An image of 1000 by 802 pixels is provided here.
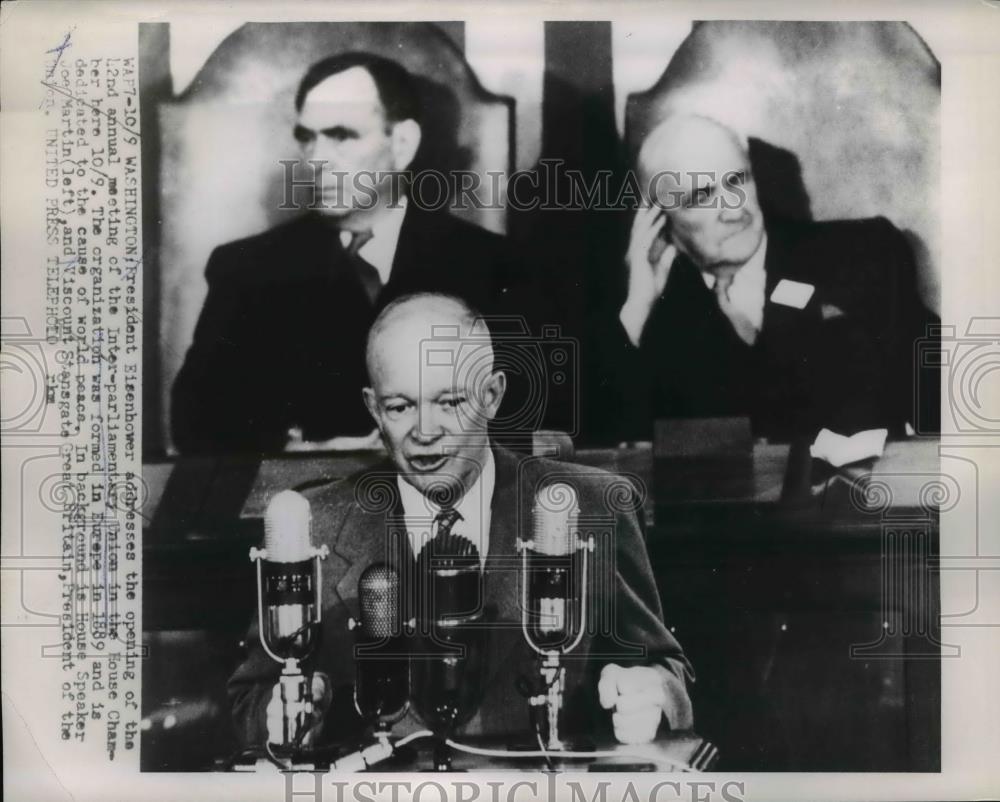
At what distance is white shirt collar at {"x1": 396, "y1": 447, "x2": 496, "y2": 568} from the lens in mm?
920

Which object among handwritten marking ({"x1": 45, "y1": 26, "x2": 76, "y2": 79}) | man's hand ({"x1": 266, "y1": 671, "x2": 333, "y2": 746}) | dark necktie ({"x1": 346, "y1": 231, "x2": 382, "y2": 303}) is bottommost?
man's hand ({"x1": 266, "y1": 671, "x2": 333, "y2": 746})

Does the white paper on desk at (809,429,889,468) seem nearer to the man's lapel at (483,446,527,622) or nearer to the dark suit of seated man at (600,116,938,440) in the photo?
the dark suit of seated man at (600,116,938,440)

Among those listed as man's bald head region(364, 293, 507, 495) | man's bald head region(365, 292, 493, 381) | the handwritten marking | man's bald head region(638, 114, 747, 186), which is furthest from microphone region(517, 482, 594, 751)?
the handwritten marking

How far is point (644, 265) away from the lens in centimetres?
92

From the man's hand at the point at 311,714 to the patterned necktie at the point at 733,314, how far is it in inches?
27.1

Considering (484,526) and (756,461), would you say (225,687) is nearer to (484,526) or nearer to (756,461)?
(484,526)

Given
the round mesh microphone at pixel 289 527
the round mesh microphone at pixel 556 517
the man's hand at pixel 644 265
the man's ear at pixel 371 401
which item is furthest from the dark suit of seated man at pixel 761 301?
the round mesh microphone at pixel 289 527

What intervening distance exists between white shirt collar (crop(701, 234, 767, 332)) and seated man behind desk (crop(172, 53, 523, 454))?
29 cm

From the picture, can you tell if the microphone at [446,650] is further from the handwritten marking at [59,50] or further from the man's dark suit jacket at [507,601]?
the handwritten marking at [59,50]

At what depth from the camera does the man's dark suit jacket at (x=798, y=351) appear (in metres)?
0.91

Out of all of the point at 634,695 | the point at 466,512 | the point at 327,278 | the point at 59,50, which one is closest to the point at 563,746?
the point at 634,695

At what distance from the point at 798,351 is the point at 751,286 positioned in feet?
0.34

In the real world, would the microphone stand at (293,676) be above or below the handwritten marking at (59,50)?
below

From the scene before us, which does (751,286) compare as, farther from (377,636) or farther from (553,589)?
(377,636)
